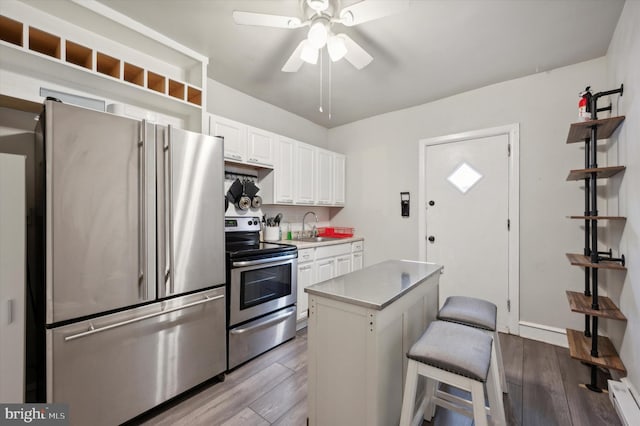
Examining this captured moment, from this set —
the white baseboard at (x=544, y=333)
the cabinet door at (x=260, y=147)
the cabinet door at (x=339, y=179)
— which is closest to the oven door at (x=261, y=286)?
the cabinet door at (x=260, y=147)

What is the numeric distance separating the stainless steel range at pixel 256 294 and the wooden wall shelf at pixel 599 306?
92.1 inches

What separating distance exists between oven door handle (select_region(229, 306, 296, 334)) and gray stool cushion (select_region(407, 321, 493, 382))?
1490 mm

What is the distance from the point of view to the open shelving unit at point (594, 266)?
1.91m

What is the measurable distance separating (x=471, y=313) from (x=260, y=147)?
98.8 inches

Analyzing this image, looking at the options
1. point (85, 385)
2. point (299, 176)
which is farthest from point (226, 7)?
point (85, 385)

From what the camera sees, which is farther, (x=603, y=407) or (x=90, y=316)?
(x=603, y=407)

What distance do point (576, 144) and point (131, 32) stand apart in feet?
13.0

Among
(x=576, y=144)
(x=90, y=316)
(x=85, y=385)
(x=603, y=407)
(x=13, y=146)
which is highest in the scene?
(x=576, y=144)

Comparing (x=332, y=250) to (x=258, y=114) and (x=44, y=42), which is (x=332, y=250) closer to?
(x=258, y=114)

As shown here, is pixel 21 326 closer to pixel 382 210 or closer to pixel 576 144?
pixel 382 210

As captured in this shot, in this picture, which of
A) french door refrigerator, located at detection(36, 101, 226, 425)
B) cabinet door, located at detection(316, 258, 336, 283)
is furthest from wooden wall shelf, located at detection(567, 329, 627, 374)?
Result: french door refrigerator, located at detection(36, 101, 226, 425)

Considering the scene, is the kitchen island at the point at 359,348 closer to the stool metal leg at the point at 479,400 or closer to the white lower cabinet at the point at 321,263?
the stool metal leg at the point at 479,400

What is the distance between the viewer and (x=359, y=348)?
1.29 m

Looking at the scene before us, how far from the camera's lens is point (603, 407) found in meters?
1.79
